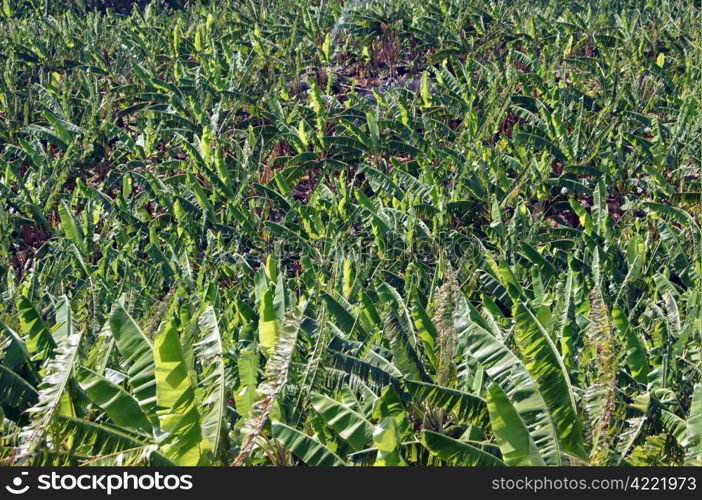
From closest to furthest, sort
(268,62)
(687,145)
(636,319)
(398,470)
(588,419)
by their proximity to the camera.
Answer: (398,470), (588,419), (636,319), (687,145), (268,62)

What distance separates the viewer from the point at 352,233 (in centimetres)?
592

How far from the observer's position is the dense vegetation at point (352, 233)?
3.39m

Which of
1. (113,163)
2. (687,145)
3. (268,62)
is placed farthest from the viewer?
(268,62)

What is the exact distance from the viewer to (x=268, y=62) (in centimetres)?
823

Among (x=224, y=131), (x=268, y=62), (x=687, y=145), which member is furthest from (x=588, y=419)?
(x=268, y=62)

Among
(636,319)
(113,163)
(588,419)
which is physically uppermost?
(588,419)

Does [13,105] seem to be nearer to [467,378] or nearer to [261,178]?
[261,178]

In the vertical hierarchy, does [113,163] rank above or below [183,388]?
below

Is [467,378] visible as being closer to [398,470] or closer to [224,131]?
[398,470]

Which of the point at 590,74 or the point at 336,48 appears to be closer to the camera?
the point at 590,74

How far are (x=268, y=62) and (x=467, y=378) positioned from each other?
513 cm

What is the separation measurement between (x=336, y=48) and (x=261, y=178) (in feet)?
7.81

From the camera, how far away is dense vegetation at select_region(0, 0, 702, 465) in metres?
3.39

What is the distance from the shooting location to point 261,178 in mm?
6746
